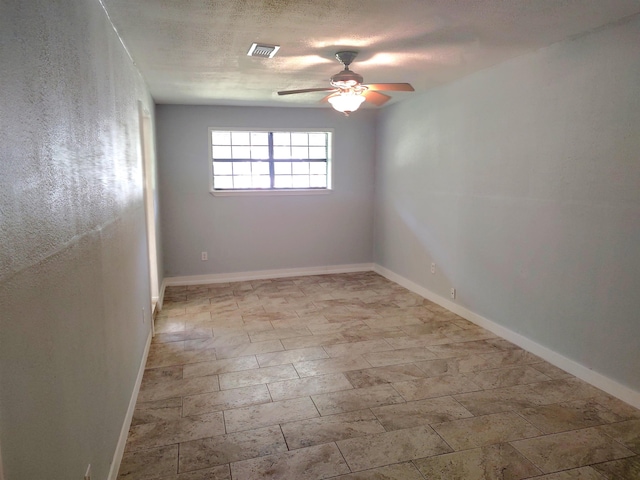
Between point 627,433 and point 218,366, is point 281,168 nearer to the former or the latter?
point 218,366

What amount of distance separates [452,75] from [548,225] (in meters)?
1.76

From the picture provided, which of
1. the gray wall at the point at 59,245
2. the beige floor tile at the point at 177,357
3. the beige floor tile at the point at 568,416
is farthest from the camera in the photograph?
the beige floor tile at the point at 177,357

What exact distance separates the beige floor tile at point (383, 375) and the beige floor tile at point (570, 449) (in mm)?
944

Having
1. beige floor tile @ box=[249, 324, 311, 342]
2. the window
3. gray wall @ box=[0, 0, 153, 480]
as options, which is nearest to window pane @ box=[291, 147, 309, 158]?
the window

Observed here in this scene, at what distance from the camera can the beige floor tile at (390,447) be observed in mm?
2363

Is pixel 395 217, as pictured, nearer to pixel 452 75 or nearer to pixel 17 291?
pixel 452 75

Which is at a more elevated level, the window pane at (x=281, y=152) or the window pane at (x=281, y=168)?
the window pane at (x=281, y=152)

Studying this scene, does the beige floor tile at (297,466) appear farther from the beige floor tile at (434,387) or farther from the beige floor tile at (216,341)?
the beige floor tile at (216,341)

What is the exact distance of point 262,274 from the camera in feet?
21.2

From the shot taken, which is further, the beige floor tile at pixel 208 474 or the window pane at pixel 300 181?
the window pane at pixel 300 181

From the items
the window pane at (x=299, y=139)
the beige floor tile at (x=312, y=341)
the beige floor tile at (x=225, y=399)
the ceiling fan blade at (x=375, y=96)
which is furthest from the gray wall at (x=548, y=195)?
the beige floor tile at (x=225, y=399)

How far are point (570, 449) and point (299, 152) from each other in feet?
16.6

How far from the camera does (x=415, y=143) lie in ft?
18.2

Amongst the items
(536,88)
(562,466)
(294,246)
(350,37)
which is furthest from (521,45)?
(294,246)
